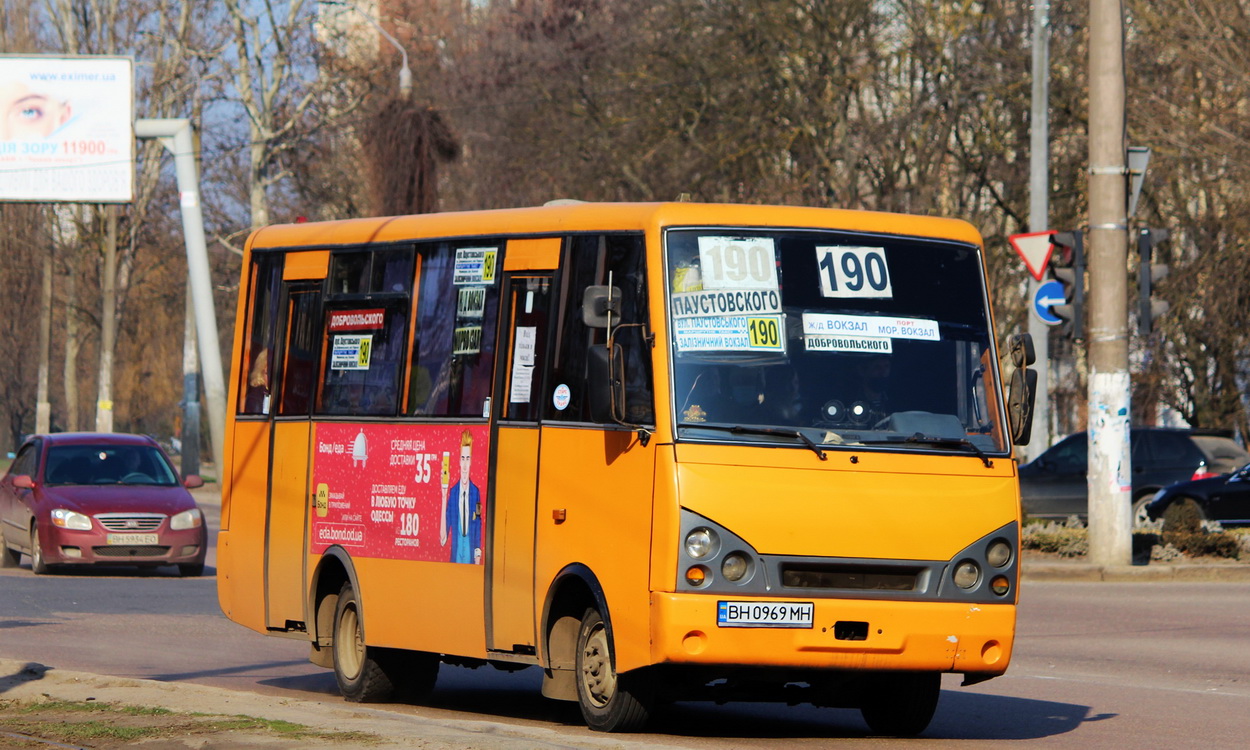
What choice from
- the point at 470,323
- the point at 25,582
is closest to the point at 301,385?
the point at 470,323

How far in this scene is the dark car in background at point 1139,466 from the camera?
29.4 meters

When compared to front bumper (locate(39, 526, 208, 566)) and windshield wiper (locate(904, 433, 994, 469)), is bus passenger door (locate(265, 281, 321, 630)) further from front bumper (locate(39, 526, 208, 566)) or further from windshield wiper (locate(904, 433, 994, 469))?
front bumper (locate(39, 526, 208, 566))

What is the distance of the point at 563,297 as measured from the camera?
10148mm

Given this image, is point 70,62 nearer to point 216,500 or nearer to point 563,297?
point 216,500

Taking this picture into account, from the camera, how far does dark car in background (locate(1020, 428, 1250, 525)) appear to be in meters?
29.4

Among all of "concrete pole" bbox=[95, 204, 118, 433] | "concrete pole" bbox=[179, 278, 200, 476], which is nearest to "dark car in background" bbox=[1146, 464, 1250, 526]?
"concrete pole" bbox=[179, 278, 200, 476]

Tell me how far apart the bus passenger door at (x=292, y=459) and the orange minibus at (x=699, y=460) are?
841 mm

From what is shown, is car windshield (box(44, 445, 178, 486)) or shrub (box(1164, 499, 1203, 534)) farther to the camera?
car windshield (box(44, 445, 178, 486))

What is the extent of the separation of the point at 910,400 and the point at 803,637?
4.31 ft

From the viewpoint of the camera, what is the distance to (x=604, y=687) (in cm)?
949

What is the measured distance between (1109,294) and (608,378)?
13.3 m

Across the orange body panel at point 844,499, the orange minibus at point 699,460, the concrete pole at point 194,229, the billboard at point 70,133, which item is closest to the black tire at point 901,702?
the orange minibus at point 699,460

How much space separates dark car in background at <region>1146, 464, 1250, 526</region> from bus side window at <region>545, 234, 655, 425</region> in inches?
691

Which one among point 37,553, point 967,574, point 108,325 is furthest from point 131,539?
point 108,325
